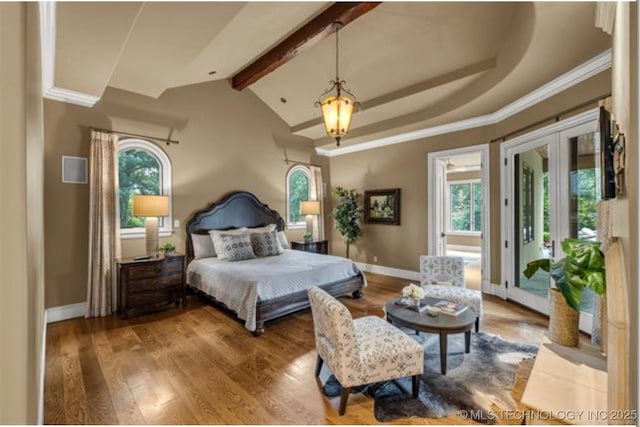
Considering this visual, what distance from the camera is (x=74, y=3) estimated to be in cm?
216

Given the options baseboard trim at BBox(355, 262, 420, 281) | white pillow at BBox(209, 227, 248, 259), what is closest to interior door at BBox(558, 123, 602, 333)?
A: baseboard trim at BBox(355, 262, 420, 281)

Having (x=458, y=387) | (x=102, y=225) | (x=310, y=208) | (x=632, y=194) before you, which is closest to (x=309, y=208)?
(x=310, y=208)

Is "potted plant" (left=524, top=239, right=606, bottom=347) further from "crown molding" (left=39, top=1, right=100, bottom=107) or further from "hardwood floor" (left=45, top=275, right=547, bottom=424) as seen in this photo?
"crown molding" (left=39, top=1, right=100, bottom=107)

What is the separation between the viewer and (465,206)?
9.60 meters

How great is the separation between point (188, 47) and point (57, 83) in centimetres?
172

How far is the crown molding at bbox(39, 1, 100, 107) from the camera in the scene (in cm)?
215

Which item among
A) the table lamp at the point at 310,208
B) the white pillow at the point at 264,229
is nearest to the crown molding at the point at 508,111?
the table lamp at the point at 310,208

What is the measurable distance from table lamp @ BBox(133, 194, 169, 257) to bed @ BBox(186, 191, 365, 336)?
2.21 ft

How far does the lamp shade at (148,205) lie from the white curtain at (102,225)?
39 cm

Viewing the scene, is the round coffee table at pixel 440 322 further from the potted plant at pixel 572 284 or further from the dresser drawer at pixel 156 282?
the dresser drawer at pixel 156 282

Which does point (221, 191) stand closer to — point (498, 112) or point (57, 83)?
point (57, 83)

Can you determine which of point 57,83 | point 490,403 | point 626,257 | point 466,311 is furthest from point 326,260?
point 57,83

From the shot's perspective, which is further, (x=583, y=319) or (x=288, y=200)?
(x=288, y=200)

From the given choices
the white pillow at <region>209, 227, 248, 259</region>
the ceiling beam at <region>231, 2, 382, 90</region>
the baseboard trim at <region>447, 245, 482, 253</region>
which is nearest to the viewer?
the ceiling beam at <region>231, 2, 382, 90</region>
